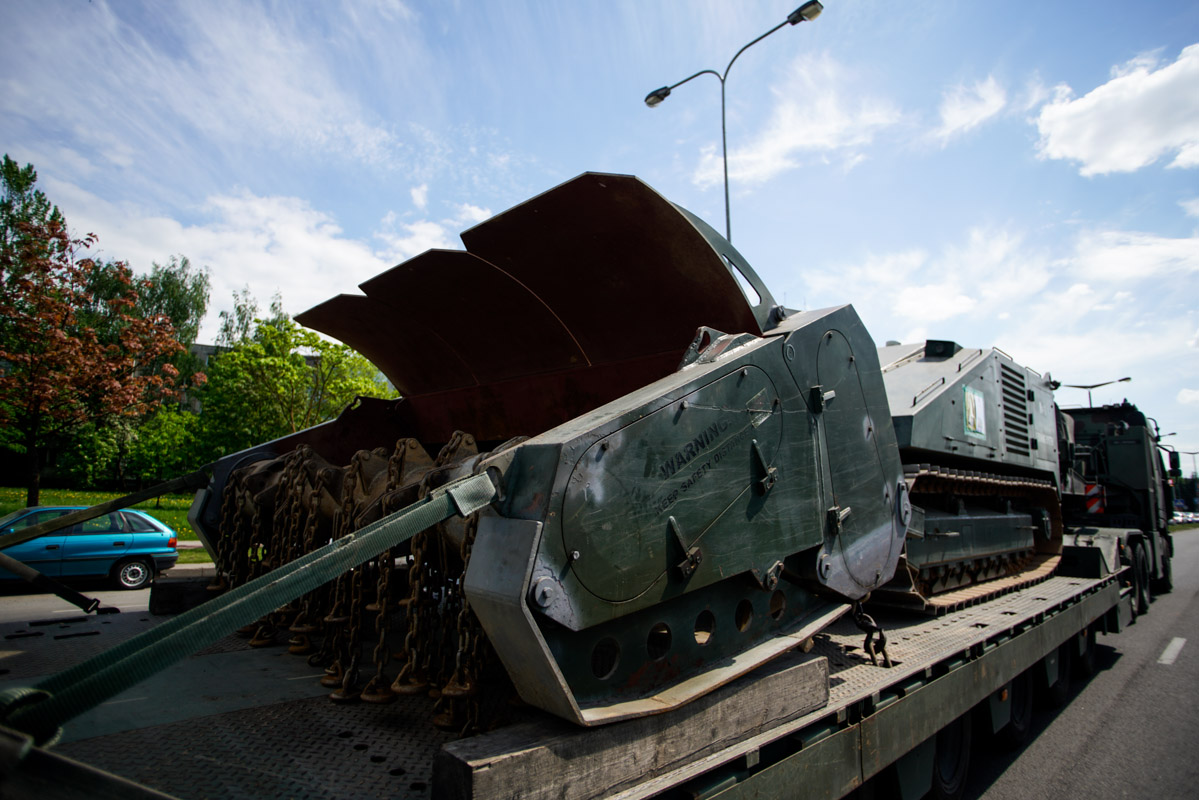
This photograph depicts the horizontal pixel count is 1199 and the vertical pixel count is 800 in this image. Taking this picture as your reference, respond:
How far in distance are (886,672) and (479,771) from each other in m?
2.39

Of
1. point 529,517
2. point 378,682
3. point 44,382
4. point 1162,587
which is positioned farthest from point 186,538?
point 1162,587

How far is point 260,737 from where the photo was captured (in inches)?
93.8

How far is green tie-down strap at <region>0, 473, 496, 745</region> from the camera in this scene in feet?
4.19

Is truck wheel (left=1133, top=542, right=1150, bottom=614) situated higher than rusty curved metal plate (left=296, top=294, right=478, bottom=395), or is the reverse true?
rusty curved metal plate (left=296, top=294, right=478, bottom=395)

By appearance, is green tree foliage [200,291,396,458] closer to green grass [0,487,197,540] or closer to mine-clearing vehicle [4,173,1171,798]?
green grass [0,487,197,540]

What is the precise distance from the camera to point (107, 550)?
9508 millimetres

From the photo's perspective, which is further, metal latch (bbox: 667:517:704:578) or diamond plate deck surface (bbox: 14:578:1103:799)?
metal latch (bbox: 667:517:704:578)

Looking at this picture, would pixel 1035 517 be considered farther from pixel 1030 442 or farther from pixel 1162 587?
pixel 1162 587

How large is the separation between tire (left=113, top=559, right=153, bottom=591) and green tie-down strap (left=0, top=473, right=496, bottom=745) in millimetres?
9798

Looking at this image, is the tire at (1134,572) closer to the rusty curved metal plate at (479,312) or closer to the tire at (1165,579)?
the tire at (1165,579)

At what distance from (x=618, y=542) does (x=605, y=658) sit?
0.40 m

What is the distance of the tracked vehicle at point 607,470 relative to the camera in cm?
200

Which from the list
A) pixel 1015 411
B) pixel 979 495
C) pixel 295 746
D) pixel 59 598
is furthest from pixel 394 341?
pixel 59 598

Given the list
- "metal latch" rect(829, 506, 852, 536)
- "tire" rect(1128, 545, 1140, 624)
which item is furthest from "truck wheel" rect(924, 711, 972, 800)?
"tire" rect(1128, 545, 1140, 624)
